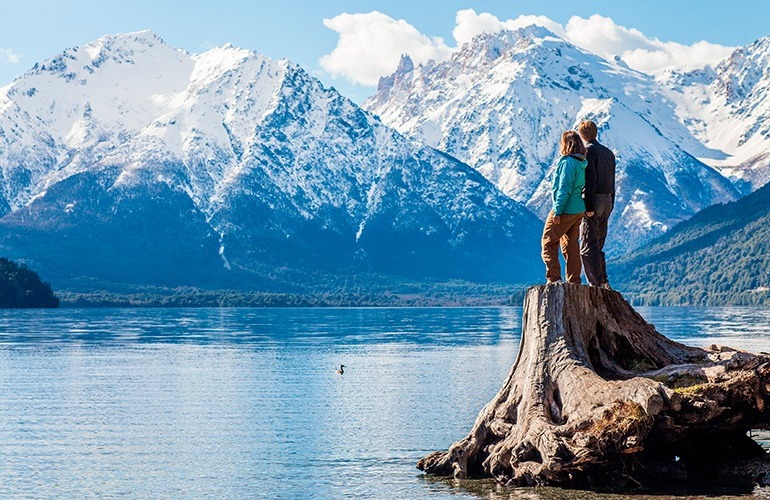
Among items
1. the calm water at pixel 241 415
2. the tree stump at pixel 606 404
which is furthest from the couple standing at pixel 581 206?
the calm water at pixel 241 415

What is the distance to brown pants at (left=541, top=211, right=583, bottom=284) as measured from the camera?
40.5 metres

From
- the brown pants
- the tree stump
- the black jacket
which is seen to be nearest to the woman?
the brown pants

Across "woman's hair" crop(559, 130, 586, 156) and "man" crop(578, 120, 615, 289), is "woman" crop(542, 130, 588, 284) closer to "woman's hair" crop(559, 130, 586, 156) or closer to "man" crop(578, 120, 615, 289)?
"woman's hair" crop(559, 130, 586, 156)

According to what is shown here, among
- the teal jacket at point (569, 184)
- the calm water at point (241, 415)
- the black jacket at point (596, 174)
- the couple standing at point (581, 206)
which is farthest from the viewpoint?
the calm water at point (241, 415)

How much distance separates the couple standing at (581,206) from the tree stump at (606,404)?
116 centimetres

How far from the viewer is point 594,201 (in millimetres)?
41250

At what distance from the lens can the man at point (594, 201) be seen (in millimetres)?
41156

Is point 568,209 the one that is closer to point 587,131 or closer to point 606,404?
point 587,131

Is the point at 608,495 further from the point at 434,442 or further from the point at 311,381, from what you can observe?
the point at 311,381

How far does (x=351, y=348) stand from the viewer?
5330 inches

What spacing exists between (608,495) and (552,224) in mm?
7998

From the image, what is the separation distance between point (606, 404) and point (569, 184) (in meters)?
6.80

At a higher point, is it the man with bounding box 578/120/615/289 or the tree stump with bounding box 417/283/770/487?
the man with bounding box 578/120/615/289

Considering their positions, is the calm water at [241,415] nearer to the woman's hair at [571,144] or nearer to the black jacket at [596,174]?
the black jacket at [596,174]
